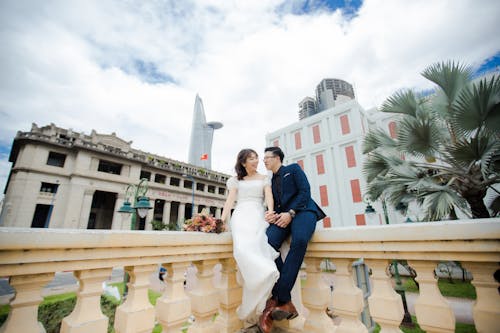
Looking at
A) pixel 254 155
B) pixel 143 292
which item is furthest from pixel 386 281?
pixel 254 155

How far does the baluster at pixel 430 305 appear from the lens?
1.22 metres

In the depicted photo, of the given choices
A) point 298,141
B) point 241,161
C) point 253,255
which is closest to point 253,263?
point 253,255

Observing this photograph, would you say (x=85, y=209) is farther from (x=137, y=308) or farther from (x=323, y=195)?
(x=137, y=308)

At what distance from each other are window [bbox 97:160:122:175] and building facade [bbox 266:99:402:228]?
2067 cm

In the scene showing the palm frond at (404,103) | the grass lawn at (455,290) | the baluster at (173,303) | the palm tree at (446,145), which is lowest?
the grass lawn at (455,290)

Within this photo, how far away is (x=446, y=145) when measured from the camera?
5949 millimetres

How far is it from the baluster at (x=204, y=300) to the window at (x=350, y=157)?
1875cm

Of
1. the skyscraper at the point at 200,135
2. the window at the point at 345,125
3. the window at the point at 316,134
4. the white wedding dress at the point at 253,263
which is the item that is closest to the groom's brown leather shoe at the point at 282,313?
the white wedding dress at the point at 253,263

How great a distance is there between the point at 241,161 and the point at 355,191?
17.2 meters

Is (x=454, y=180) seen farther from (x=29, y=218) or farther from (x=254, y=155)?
(x=29, y=218)

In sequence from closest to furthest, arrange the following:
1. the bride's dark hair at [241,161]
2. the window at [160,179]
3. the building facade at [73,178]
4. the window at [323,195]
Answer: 1. the bride's dark hair at [241,161]
2. the window at [323,195]
3. the building facade at [73,178]
4. the window at [160,179]

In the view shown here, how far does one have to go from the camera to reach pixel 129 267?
1.37 m

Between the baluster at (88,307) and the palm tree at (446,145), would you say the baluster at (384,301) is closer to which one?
the baluster at (88,307)

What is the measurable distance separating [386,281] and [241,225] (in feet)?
3.72
